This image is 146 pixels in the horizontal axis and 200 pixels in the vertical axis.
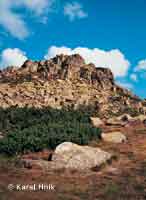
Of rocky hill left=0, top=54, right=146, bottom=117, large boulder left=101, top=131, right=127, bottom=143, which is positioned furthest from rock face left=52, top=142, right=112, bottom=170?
rocky hill left=0, top=54, right=146, bottom=117

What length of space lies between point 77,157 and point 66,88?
302 ft

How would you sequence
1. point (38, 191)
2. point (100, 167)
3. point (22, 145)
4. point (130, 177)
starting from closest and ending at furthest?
1. point (38, 191)
2. point (130, 177)
3. point (100, 167)
4. point (22, 145)

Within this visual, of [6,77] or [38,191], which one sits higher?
[6,77]

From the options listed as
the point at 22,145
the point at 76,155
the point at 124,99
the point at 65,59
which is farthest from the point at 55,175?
the point at 65,59

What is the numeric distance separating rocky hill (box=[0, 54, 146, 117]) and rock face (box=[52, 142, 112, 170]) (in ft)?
211

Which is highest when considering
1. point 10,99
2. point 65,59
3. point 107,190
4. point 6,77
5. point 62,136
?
point 65,59

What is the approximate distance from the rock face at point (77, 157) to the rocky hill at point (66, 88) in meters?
64.3

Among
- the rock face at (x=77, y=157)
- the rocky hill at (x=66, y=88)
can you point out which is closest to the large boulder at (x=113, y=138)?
the rock face at (x=77, y=157)

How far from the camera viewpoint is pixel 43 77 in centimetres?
12312

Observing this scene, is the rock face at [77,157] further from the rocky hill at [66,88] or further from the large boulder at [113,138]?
the rocky hill at [66,88]

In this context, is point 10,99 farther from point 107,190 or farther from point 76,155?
point 107,190

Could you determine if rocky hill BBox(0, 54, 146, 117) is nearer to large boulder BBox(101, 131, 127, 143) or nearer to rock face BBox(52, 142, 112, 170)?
large boulder BBox(101, 131, 127, 143)

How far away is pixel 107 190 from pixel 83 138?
41.8ft

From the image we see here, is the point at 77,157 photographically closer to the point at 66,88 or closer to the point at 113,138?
the point at 113,138
